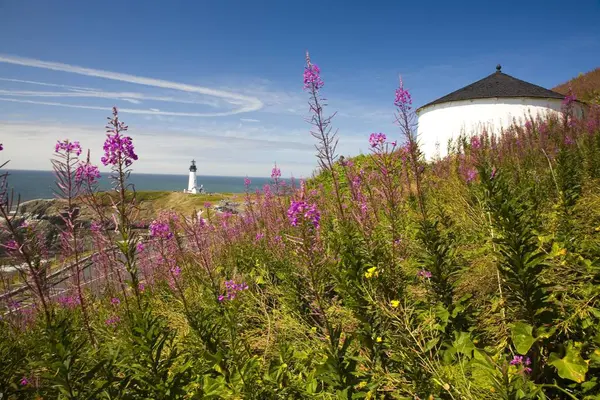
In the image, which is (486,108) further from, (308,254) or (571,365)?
(308,254)

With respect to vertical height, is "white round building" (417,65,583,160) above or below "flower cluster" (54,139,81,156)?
above

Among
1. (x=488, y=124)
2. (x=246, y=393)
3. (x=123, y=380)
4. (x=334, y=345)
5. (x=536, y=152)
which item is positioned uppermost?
(x=488, y=124)

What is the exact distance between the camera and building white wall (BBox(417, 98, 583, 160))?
16.7m

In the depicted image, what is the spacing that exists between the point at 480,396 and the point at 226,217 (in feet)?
23.1

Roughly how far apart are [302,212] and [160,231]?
7.89ft

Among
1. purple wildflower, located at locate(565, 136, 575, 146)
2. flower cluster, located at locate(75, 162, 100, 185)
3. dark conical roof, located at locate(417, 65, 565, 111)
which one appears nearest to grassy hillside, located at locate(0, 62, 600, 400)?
flower cluster, located at locate(75, 162, 100, 185)

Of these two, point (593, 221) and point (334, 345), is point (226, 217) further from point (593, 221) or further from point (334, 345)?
point (593, 221)

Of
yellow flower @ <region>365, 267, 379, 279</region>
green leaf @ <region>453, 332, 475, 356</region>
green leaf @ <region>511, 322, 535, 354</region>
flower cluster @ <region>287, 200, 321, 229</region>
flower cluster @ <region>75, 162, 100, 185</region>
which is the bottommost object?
green leaf @ <region>453, 332, 475, 356</region>

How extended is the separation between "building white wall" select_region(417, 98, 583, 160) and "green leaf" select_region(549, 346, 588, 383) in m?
14.7

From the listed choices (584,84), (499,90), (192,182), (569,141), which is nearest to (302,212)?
(569,141)

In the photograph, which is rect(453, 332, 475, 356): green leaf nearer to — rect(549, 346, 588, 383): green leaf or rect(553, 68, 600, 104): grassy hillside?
rect(549, 346, 588, 383): green leaf

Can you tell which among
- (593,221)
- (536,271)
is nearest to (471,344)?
(536,271)

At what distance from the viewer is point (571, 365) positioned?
2.17 m

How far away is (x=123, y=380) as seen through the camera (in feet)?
7.68
